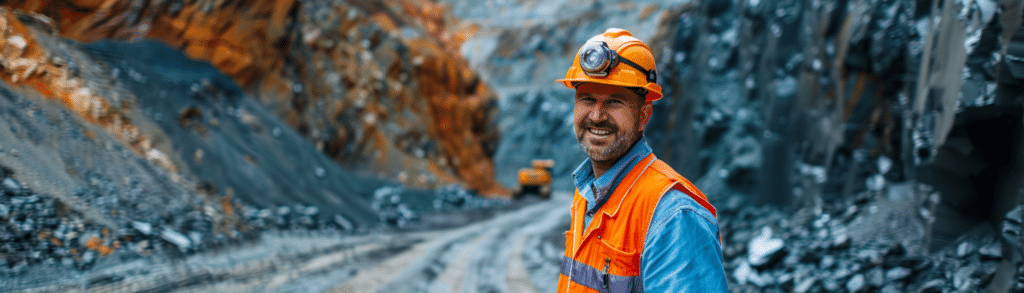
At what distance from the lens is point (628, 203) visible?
167 cm

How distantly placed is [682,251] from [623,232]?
0.67 ft

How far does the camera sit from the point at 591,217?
6.05 ft

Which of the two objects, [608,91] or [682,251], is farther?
[608,91]

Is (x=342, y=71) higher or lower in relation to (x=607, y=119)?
higher

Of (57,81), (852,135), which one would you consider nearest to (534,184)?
(852,135)

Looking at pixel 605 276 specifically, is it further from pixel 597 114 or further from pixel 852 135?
pixel 852 135

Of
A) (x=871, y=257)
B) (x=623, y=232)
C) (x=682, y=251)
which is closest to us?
(x=682, y=251)

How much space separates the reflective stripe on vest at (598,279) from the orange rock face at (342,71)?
834cm

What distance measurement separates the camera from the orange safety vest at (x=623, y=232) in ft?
→ 5.34

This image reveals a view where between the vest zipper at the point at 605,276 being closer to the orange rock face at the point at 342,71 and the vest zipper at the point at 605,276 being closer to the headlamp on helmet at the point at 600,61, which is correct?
the headlamp on helmet at the point at 600,61

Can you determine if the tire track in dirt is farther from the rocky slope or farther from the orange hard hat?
the orange hard hat

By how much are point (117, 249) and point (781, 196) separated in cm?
1150

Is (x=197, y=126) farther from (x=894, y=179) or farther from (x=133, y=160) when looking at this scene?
(x=894, y=179)

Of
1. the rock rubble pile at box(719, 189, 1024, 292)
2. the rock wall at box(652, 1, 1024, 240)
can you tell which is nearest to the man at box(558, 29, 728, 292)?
the rock rubble pile at box(719, 189, 1024, 292)
